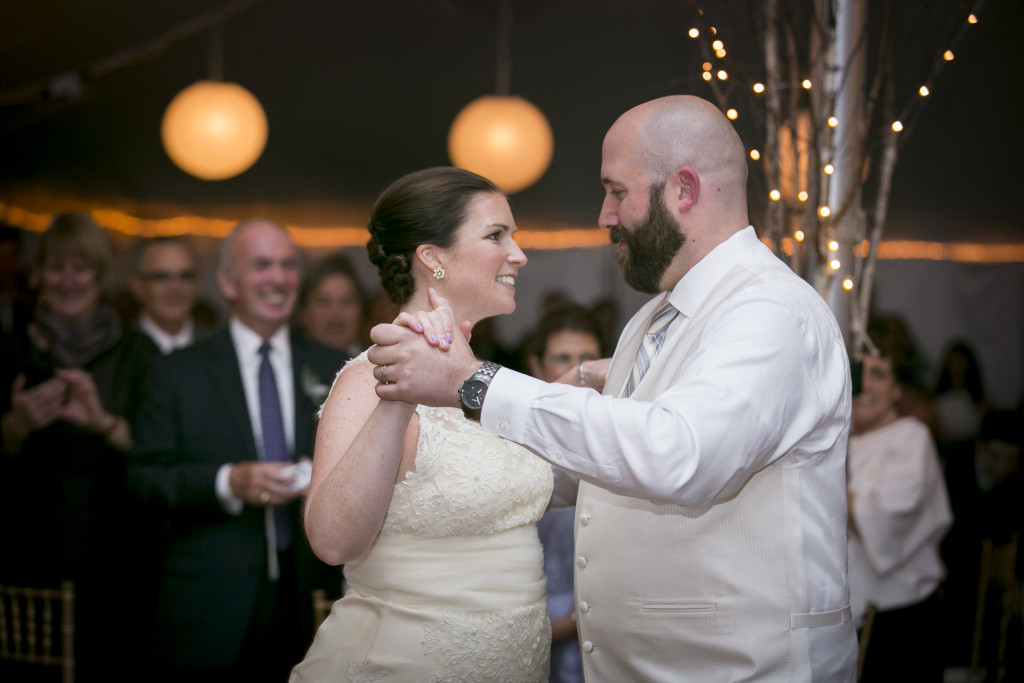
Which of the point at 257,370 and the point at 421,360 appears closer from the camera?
the point at 421,360

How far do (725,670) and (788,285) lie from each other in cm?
70

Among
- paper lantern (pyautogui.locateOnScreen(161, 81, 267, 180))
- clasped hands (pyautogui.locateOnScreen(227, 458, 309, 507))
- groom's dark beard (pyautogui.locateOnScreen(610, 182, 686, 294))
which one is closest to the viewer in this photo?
groom's dark beard (pyautogui.locateOnScreen(610, 182, 686, 294))

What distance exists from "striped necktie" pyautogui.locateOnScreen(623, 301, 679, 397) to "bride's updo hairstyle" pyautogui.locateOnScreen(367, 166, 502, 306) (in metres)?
0.48

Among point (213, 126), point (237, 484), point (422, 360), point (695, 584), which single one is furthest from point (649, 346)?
point (213, 126)

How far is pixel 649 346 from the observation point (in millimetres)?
1938

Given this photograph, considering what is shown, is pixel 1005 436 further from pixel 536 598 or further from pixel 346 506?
pixel 346 506

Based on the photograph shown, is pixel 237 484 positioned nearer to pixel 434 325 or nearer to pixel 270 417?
pixel 270 417

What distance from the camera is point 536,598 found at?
2055 millimetres

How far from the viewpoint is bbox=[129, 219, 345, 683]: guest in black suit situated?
265cm

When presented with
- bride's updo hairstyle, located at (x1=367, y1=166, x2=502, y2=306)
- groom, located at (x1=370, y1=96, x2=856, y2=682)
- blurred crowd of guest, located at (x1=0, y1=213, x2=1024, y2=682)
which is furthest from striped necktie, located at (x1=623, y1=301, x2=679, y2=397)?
bride's updo hairstyle, located at (x1=367, y1=166, x2=502, y2=306)

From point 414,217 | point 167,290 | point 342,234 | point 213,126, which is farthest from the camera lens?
point 342,234

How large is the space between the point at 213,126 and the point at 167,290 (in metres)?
0.87

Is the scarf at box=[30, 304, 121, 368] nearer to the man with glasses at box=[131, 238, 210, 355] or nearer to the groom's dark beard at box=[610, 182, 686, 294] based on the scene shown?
the man with glasses at box=[131, 238, 210, 355]

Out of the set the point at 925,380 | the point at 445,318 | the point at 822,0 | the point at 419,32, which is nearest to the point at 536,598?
the point at 445,318
